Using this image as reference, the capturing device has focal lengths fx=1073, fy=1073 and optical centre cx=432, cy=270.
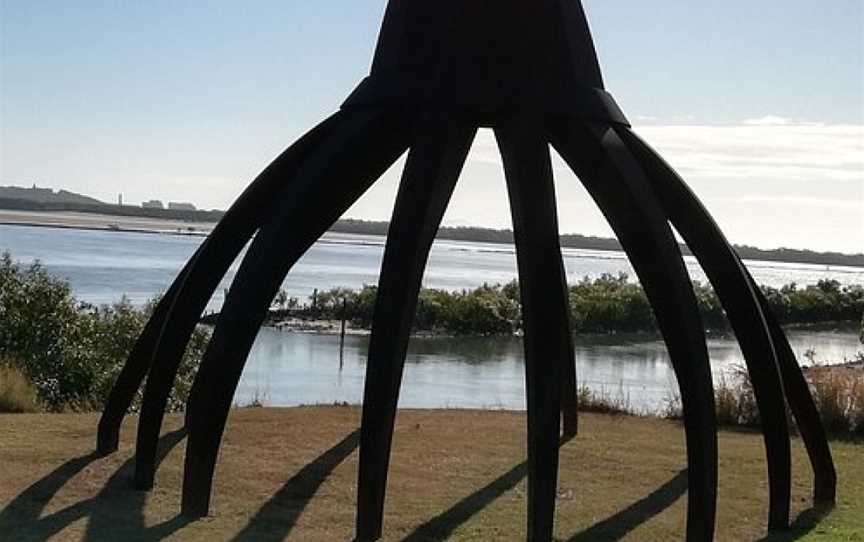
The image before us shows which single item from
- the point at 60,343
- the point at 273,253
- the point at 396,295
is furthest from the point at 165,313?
the point at 60,343

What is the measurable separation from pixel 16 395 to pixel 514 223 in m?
8.78

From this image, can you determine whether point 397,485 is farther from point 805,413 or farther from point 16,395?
point 16,395

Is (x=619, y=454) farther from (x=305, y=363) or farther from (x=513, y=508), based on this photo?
(x=305, y=363)

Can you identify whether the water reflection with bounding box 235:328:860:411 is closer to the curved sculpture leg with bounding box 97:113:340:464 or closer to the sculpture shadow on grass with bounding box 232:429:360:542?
the sculpture shadow on grass with bounding box 232:429:360:542

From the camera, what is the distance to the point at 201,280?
32.3 ft

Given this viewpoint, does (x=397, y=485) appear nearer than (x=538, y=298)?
No

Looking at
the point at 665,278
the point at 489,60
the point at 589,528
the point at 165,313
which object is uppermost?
the point at 489,60

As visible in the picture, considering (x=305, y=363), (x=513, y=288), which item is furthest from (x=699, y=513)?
(x=513, y=288)

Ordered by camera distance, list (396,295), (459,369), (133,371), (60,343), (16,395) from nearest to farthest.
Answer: (396,295)
(133,371)
(16,395)
(60,343)
(459,369)

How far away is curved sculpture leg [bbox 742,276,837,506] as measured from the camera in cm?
1024

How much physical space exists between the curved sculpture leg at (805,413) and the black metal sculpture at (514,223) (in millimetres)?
884

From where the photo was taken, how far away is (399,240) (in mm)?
8492

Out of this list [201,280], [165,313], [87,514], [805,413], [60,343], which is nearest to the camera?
[87,514]

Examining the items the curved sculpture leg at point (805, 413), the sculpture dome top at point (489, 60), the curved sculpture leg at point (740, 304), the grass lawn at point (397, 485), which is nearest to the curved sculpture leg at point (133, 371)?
the grass lawn at point (397, 485)
